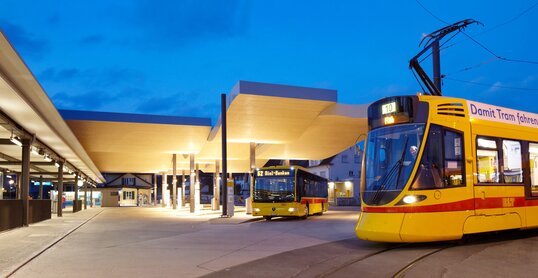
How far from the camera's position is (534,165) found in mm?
13773

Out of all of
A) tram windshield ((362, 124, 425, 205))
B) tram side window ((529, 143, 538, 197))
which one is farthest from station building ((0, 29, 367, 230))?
tram side window ((529, 143, 538, 197))

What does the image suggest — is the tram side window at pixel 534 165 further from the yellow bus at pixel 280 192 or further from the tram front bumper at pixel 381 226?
the yellow bus at pixel 280 192

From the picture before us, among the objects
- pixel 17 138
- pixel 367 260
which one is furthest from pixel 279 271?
pixel 17 138

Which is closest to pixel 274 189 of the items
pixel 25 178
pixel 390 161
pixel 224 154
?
pixel 224 154

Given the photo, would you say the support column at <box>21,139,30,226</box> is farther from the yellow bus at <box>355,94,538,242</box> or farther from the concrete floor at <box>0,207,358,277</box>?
the yellow bus at <box>355,94,538,242</box>

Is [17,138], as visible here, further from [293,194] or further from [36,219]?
[293,194]

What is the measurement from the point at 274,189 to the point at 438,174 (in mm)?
16153

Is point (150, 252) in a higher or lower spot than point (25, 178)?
lower

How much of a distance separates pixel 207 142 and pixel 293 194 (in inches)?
506

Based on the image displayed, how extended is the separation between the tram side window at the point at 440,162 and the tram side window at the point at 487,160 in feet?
2.28

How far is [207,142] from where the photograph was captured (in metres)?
37.9

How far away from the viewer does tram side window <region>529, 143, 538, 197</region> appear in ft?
44.2

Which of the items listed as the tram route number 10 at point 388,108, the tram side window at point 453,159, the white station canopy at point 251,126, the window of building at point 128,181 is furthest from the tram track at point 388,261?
the window of building at point 128,181

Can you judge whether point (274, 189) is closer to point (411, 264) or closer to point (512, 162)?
point (512, 162)
